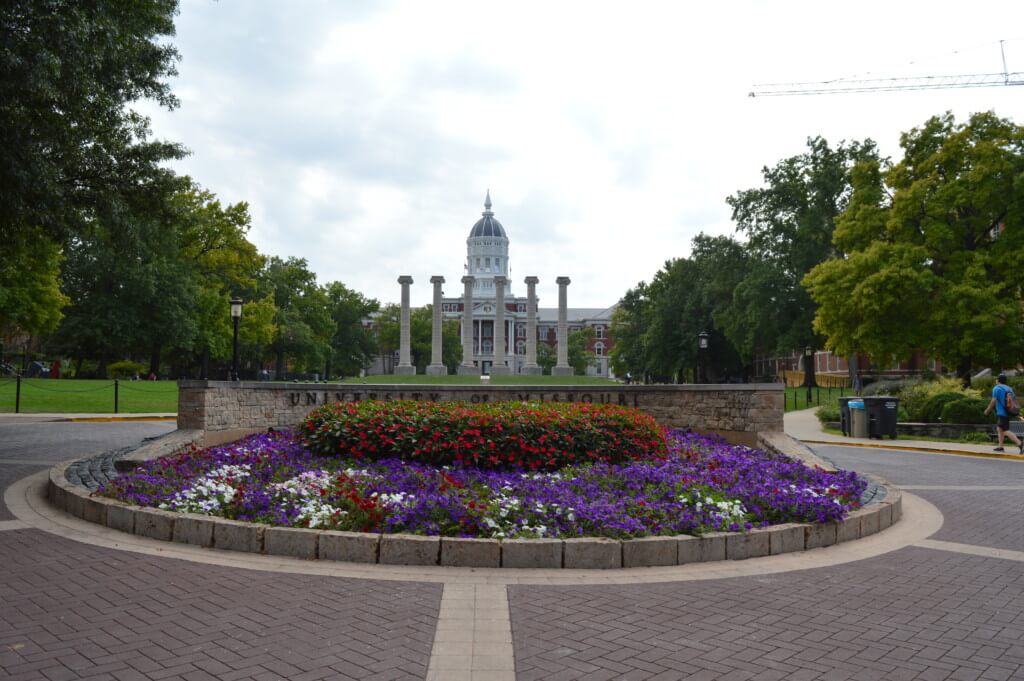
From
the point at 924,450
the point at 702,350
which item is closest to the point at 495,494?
the point at 924,450

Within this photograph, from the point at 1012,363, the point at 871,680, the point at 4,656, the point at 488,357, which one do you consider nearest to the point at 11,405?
the point at 4,656

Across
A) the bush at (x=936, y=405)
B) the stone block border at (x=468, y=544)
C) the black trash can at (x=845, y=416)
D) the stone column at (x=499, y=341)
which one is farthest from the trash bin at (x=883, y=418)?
the stone column at (x=499, y=341)

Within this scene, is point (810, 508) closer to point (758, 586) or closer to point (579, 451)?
point (758, 586)

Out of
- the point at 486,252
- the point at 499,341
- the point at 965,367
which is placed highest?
the point at 486,252

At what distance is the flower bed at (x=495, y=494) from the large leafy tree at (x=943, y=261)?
2113cm

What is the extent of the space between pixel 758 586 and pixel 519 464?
4.54 meters

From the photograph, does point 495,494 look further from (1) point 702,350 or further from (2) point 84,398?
(2) point 84,398

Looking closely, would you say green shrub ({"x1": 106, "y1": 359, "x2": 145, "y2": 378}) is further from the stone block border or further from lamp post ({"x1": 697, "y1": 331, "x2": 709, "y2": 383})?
the stone block border

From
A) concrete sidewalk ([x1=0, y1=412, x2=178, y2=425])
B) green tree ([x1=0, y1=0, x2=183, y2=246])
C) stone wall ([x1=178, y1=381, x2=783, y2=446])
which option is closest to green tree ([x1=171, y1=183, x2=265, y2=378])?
concrete sidewalk ([x1=0, y1=412, x2=178, y2=425])

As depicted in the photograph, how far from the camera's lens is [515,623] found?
201 inches

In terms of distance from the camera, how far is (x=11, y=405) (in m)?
26.2

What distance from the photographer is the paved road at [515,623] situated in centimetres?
431

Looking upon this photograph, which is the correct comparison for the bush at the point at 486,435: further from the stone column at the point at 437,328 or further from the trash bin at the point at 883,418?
the stone column at the point at 437,328

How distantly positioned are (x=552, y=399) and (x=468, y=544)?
8301mm
